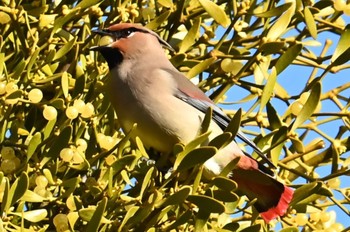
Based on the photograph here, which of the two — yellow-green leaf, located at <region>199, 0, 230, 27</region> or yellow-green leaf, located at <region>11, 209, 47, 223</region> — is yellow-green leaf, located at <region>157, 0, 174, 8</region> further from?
yellow-green leaf, located at <region>11, 209, 47, 223</region>

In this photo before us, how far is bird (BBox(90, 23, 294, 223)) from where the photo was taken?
103 inches

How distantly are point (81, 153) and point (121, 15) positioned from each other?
42 cm

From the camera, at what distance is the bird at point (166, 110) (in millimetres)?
2617

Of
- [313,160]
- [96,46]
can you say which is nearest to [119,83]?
[96,46]

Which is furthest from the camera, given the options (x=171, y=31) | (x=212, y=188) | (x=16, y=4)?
(x=171, y=31)

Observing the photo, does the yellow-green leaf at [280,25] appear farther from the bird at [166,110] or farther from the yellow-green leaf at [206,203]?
the yellow-green leaf at [206,203]

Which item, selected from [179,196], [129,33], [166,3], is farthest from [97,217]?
[129,33]

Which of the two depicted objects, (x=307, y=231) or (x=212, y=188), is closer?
(x=212, y=188)

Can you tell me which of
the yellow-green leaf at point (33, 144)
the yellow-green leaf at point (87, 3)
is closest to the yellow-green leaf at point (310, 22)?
the yellow-green leaf at point (87, 3)

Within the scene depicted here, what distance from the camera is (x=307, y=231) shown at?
2643 mm

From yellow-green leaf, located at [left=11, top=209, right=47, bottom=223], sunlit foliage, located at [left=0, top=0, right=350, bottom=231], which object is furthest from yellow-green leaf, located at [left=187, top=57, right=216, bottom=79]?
yellow-green leaf, located at [left=11, top=209, right=47, bottom=223]

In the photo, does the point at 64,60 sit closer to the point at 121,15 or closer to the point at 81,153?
the point at 121,15

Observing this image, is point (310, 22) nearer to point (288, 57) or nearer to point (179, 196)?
point (288, 57)

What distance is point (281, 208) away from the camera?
255cm
